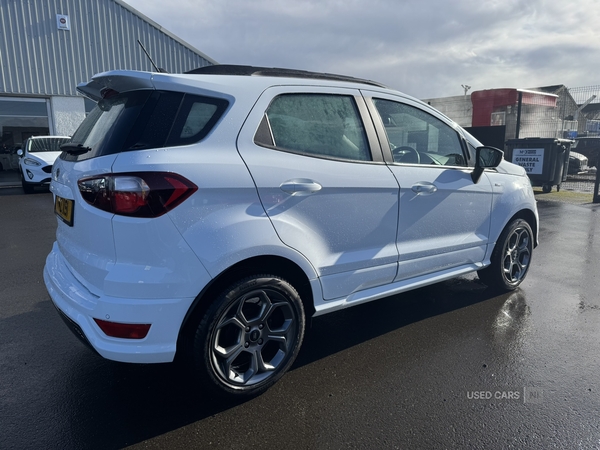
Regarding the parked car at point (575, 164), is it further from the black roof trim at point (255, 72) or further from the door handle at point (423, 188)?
the black roof trim at point (255, 72)

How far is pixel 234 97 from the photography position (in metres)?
2.45

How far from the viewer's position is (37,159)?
1192 cm

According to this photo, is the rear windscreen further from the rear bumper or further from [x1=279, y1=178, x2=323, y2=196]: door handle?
the rear bumper

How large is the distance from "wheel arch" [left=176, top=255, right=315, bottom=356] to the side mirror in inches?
73.1

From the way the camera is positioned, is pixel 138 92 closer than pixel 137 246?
No

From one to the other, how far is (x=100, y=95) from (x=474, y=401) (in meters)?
2.92

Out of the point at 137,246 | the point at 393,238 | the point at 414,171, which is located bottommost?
the point at 393,238

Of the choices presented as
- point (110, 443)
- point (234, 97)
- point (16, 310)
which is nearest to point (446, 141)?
point (234, 97)

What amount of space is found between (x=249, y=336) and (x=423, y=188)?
163 centimetres

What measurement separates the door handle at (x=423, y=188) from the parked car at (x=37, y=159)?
11.1 meters

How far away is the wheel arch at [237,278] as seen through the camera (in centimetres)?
231

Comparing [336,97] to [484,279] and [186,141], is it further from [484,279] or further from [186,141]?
[484,279]

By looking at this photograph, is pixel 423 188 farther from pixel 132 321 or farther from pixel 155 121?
pixel 132 321

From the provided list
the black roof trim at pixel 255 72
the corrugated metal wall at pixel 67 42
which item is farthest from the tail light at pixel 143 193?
the corrugated metal wall at pixel 67 42
